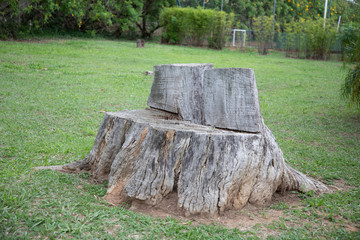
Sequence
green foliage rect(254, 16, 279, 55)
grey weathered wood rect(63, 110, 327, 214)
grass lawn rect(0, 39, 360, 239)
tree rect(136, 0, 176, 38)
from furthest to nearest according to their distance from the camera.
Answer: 1. tree rect(136, 0, 176, 38)
2. green foliage rect(254, 16, 279, 55)
3. grey weathered wood rect(63, 110, 327, 214)
4. grass lawn rect(0, 39, 360, 239)

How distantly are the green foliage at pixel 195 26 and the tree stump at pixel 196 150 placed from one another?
1808 cm

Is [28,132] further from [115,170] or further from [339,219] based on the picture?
[339,219]

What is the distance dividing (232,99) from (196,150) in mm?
621

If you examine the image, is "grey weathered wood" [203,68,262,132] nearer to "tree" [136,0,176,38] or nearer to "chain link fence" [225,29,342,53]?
"chain link fence" [225,29,342,53]

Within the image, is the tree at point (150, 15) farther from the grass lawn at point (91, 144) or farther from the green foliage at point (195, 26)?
the grass lawn at point (91, 144)

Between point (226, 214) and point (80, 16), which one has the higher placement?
point (80, 16)

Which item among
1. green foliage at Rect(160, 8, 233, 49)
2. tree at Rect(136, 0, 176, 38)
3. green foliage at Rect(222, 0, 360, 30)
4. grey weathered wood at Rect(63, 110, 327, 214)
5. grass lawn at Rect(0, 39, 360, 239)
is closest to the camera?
grass lawn at Rect(0, 39, 360, 239)

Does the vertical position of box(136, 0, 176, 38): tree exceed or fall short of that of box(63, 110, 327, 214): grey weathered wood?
it exceeds it

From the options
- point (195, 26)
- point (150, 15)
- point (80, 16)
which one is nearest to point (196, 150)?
point (80, 16)

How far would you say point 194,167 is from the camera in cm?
260

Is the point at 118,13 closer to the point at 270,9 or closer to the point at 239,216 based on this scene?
the point at 270,9

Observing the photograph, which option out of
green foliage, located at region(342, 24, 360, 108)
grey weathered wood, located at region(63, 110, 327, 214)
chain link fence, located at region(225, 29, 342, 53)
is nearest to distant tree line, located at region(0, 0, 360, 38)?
green foliage, located at region(342, 24, 360, 108)

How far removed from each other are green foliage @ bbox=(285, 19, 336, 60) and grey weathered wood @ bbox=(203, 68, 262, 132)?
16404mm

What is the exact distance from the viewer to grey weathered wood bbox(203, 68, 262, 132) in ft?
9.36
